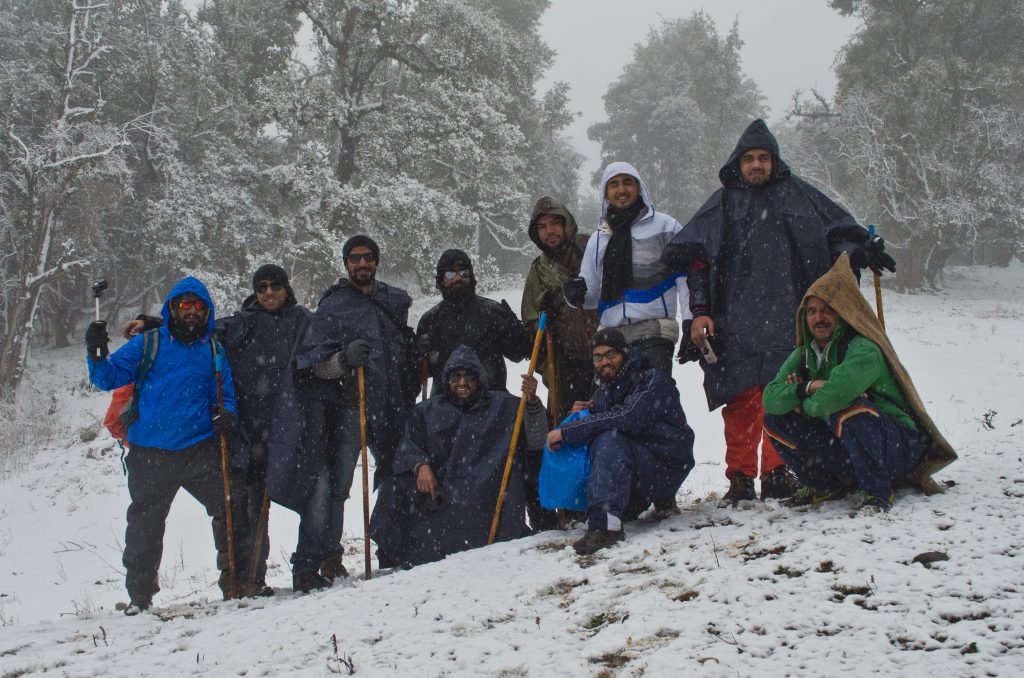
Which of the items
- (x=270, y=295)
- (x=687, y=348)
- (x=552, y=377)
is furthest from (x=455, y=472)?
(x=270, y=295)

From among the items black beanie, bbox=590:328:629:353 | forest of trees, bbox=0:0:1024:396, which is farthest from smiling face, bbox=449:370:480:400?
forest of trees, bbox=0:0:1024:396

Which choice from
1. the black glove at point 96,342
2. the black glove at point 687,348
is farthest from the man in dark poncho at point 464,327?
the black glove at point 96,342

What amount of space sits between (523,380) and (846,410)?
199 centimetres

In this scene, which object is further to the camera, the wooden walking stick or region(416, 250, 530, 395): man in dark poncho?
the wooden walking stick

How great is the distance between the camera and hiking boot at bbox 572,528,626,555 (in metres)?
3.92

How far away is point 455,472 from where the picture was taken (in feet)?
15.8

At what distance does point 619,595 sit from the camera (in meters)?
3.19

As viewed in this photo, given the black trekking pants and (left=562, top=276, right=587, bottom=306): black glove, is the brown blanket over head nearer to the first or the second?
(left=562, top=276, right=587, bottom=306): black glove

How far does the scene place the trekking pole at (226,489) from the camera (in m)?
4.85

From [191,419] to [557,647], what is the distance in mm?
3177

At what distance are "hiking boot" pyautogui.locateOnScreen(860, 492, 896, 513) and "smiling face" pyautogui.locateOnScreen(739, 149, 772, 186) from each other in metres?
2.04

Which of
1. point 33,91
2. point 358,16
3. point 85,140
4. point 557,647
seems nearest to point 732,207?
point 557,647

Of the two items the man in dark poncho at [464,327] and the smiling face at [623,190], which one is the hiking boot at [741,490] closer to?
the man in dark poncho at [464,327]

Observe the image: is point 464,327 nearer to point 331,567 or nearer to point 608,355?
point 608,355
